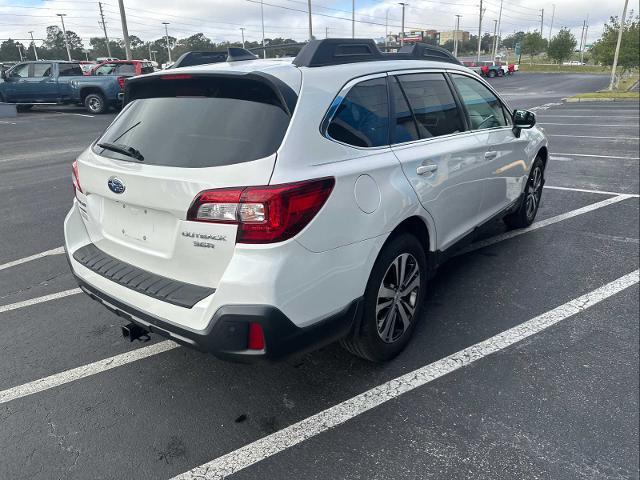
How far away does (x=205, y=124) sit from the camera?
2.53 m

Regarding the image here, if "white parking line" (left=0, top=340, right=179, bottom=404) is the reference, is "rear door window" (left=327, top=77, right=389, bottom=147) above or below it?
above

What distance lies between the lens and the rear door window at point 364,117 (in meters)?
2.63

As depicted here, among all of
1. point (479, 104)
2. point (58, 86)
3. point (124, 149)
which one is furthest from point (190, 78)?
point (58, 86)

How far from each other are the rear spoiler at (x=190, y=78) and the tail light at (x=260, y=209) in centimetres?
44

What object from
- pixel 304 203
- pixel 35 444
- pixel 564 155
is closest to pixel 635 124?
pixel 564 155

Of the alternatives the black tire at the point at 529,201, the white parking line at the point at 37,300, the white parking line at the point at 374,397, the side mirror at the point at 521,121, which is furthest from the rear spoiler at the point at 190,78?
the black tire at the point at 529,201

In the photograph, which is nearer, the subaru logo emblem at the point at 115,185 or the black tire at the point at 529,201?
the subaru logo emblem at the point at 115,185

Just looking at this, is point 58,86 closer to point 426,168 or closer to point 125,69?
point 125,69

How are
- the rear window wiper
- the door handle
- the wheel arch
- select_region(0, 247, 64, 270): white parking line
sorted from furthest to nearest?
1. the wheel arch
2. select_region(0, 247, 64, 270): white parking line
3. the door handle
4. the rear window wiper

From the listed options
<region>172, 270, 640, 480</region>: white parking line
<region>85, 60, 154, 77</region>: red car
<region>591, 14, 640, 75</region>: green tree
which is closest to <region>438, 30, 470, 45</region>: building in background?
<region>591, 14, 640, 75</region>: green tree

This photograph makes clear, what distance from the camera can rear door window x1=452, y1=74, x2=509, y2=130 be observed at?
3.97 meters

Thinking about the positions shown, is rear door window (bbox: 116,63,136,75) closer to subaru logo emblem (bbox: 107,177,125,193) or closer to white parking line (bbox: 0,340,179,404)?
white parking line (bbox: 0,340,179,404)

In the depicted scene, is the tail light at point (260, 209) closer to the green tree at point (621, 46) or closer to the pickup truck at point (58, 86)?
the pickup truck at point (58, 86)

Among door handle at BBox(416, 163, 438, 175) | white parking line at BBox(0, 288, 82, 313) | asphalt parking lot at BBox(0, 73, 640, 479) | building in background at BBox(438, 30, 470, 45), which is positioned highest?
building in background at BBox(438, 30, 470, 45)
